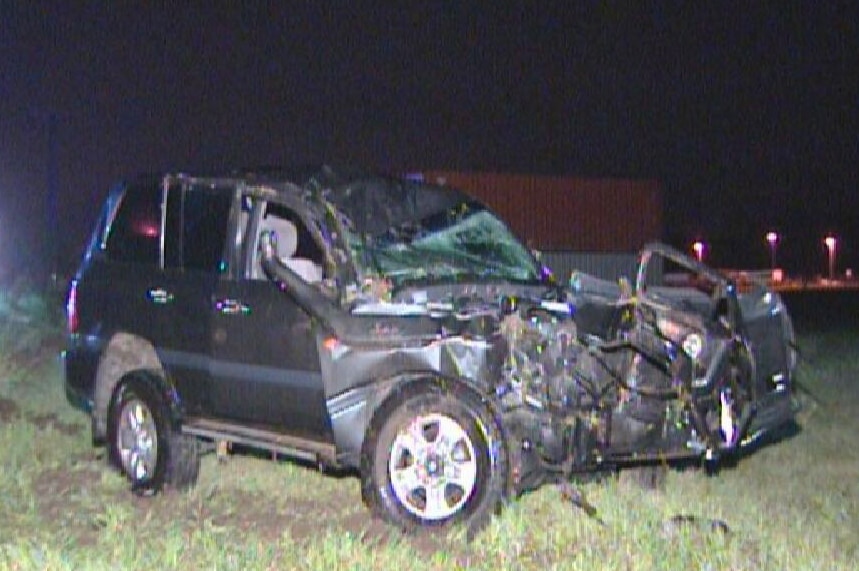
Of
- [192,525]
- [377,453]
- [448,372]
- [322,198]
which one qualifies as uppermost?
[322,198]

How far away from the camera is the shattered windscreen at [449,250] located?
7.13 metres

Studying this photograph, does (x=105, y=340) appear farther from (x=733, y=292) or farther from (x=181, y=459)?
(x=733, y=292)

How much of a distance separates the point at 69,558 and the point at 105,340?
2609 mm

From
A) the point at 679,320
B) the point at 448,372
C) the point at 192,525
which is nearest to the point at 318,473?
the point at 192,525

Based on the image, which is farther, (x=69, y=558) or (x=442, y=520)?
(x=442, y=520)

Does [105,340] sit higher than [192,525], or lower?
higher

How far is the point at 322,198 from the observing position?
287 inches

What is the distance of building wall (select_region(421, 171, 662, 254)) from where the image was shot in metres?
36.0

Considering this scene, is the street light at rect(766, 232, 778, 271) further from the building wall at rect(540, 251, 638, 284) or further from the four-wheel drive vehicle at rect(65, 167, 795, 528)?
the four-wheel drive vehicle at rect(65, 167, 795, 528)

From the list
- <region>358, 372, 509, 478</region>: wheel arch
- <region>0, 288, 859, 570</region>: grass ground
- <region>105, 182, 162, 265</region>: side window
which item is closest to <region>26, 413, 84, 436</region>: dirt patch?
<region>0, 288, 859, 570</region>: grass ground

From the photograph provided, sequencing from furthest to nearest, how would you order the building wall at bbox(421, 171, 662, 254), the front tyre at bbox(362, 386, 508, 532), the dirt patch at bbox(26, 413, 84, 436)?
the building wall at bbox(421, 171, 662, 254) → the dirt patch at bbox(26, 413, 84, 436) → the front tyre at bbox(362, 386, 508, 532)

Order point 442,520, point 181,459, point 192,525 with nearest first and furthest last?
point 442,520 → point 192,525 → point 181,459

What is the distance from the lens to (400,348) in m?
6.57

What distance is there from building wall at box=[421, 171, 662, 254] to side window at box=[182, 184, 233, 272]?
27.2 meters
